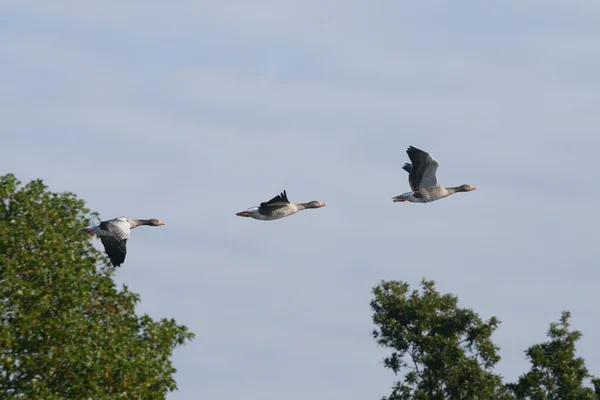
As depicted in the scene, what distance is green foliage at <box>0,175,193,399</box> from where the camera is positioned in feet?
122

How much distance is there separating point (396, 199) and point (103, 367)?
14.8 meters

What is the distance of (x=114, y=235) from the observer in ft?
144

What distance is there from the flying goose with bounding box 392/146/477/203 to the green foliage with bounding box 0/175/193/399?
1120cm

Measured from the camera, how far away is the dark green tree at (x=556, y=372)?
5300 cm

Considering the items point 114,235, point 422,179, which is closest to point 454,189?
point 422,179

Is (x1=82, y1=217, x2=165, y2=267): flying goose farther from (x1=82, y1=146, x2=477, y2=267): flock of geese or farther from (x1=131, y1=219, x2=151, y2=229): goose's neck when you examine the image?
(x1=131, y1=219, x2=151, y2=229): goose's neck

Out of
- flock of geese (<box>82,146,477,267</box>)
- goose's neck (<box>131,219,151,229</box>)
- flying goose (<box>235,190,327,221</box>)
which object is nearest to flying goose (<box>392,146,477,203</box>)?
flock of geese (<box>82,146,477,267</box>)

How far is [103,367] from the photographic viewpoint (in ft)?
123

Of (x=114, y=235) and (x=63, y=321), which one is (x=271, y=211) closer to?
→ (x=114, y=235)

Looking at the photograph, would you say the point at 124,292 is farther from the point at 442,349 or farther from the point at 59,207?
the point at 442,349

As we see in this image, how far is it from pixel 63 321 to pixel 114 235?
668 cm

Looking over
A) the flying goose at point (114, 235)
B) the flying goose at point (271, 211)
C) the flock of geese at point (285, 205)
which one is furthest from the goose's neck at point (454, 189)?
the flying goose at point (114, 235)

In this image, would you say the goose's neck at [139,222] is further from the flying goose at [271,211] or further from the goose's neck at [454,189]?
the goose's neck at [454,189]

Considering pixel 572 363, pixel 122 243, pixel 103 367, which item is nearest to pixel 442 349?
pixel 572 363
